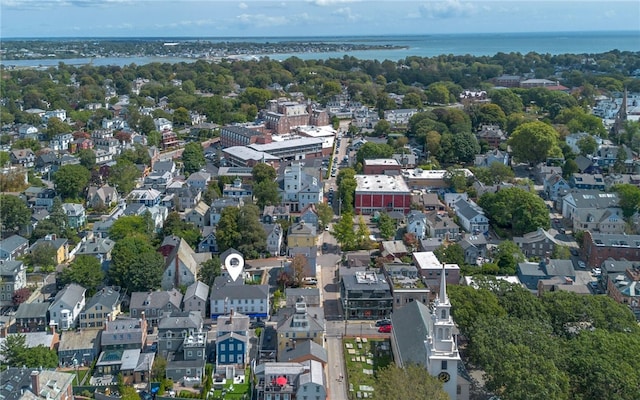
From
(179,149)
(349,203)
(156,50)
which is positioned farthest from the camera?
(156,50)

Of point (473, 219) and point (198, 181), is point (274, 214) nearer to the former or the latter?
point (198, 181)

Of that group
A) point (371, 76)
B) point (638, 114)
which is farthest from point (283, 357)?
point (371, 76)

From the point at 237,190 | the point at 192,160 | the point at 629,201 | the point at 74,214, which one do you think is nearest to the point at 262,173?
the point at 237,190

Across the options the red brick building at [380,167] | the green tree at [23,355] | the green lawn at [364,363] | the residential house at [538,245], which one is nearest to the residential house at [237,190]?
the red brick building at [380,167]

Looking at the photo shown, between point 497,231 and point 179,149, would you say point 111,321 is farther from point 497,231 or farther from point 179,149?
point 179,149

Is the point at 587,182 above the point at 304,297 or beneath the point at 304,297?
above

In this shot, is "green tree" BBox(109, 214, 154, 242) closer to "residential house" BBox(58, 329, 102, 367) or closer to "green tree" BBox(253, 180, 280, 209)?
"green tree" BBox(253, 180, 280, 209)

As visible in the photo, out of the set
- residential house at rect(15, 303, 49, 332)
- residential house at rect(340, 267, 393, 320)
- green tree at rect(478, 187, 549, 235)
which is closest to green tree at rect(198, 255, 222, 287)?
residential house at rect(340, 267, 393, 320)
